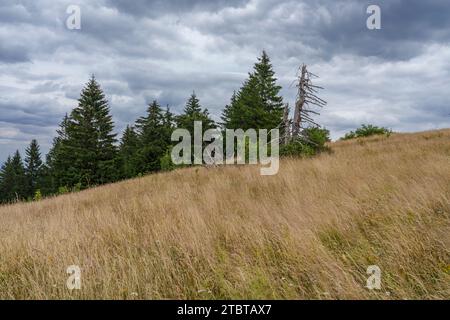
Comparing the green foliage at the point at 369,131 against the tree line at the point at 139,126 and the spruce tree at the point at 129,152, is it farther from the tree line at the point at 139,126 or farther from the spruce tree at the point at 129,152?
the spruce tree at the point at 129,152

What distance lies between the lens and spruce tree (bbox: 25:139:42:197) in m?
48.3

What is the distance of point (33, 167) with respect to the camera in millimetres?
49875

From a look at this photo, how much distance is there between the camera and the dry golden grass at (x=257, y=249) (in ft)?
8.90

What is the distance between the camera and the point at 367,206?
14.2 feet

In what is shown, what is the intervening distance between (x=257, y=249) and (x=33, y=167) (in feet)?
183

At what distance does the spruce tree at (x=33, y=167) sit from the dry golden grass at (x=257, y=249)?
50.7 meters

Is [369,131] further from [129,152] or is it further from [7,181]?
[7,181]

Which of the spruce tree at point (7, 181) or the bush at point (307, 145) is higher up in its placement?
the bush at point (307, 145)

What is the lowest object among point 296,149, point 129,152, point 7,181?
point 7,181

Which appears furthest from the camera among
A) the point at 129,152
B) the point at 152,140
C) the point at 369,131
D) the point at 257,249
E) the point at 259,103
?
the point at 129,152

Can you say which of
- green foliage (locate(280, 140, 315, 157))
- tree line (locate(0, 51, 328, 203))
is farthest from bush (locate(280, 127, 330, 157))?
tree line (locate(0, 51, 328, 203))

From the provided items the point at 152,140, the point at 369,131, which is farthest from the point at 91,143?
the point at 369,131

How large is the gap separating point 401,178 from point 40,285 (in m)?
5.83

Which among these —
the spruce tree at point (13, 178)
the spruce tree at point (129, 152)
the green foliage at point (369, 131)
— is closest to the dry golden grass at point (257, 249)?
the green foliage at point (369, 131)
